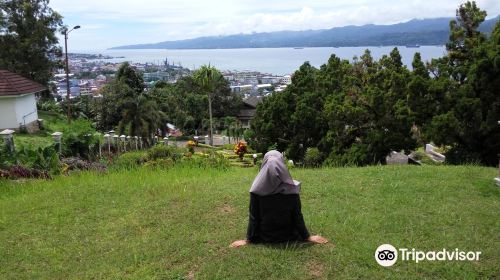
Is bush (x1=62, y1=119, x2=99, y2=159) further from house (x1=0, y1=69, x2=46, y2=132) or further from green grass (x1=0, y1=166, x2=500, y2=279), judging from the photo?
house (x1=0, y1=69, x2=46, y2=132)

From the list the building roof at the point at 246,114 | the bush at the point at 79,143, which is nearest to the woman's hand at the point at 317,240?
the bush at the point at 79,143

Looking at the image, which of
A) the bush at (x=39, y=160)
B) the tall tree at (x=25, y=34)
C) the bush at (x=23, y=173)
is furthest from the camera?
the tall tree at (x=25, y=34)

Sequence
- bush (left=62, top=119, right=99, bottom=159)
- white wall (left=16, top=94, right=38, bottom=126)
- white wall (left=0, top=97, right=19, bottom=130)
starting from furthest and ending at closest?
white wall (left=16, top=94, right=38, bottom=126)
white wall (left=0, top=97, right=19, bottom=130)
bush (left=62, top=119, right=99, bottom=159)

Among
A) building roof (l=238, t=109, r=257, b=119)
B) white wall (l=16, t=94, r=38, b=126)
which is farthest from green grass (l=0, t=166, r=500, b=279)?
building roof (l=238, t=109, r=257, b=119)

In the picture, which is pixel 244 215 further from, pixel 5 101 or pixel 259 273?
pixel 5 101

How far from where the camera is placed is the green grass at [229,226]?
14.3ft

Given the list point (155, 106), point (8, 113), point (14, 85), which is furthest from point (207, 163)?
point (155, 106)

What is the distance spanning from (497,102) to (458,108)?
3.02 feet

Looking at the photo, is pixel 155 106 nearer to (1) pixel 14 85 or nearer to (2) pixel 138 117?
(2) pixel 138 117

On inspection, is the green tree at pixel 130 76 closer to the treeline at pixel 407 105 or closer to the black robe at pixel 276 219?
the treeline at pixel 407 105

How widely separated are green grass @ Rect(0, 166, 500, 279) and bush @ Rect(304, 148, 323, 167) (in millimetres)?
7384

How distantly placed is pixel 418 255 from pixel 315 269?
1.07 metres

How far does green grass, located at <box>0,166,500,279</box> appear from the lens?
171 inches

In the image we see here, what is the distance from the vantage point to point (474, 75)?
11.5 meters
